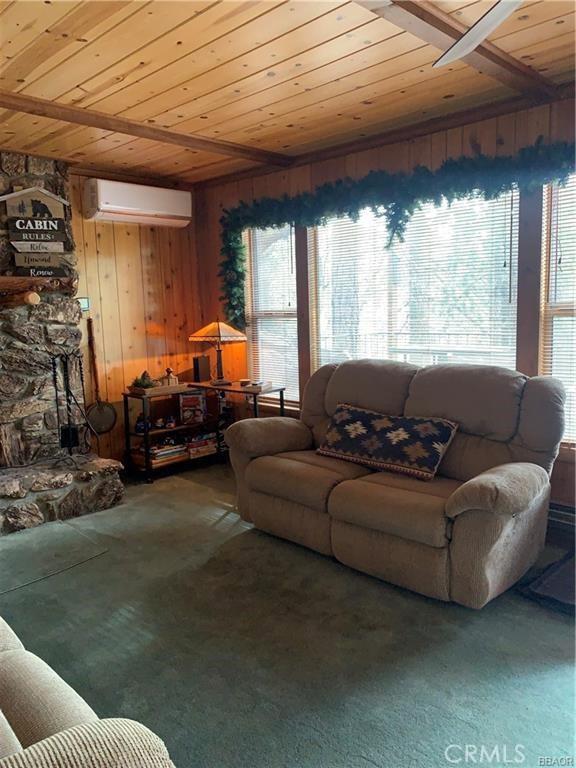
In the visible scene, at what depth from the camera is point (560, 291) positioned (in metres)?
3.21

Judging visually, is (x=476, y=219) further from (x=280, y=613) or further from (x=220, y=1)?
(x=280, y=613)

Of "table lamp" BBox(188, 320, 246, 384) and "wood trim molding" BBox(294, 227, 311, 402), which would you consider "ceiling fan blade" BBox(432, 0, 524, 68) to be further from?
"table lamp" BBox(188, 320, 246, 384)

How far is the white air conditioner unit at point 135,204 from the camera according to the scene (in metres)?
4.43

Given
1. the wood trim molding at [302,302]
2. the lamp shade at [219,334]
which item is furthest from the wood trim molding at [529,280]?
the lamp shade at [219,334]

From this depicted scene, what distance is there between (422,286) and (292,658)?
2472 mm

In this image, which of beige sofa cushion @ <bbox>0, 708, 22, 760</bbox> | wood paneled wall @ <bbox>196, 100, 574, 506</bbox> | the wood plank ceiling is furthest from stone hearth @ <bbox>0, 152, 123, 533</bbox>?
beige sofa cushion @ <bbox>0, 708, 22, 760</bbox>

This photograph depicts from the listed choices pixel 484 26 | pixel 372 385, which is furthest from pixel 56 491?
pixel 484 26

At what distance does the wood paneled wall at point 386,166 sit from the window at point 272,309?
0.79 feet

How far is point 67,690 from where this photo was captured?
4.47 ft

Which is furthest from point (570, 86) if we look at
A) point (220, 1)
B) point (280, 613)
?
point (280, 613)

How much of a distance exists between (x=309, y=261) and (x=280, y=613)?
2.72m

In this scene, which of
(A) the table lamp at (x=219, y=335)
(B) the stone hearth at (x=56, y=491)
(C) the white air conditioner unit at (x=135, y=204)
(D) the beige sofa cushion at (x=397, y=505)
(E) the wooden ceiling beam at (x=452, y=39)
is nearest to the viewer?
(E) the wooden ceiling beam at (x=452, y=39)

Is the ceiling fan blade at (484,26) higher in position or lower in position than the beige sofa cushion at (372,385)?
higher

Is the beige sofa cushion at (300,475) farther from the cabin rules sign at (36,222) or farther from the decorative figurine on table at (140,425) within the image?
the cabin rules sign at (36,222)
